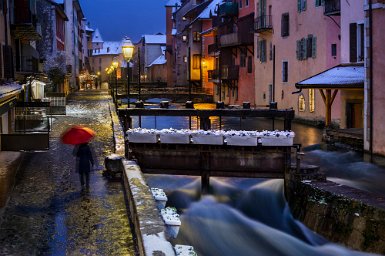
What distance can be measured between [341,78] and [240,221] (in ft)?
47.4

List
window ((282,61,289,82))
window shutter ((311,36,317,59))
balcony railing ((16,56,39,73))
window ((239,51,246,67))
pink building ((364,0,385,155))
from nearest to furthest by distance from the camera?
1. pink building ((364,0,385,155))
2. balcony railing ((16,56,39,73))
3. window shutter ((311,36,317,59))
4. window ((282,61,289,82))
5. window ((239,51,246,67))

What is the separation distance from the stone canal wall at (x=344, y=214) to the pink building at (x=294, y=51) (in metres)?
19.3

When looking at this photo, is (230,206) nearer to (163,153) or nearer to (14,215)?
(163,153)

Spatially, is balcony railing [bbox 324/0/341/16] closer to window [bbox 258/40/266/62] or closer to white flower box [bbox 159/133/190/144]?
window [bbox 258/40/266/62]

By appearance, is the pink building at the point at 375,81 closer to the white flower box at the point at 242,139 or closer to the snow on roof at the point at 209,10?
the white flower box at the point at 242,139

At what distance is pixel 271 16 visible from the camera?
47.7 metres

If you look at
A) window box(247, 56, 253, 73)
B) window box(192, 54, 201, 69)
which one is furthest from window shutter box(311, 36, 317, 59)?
window box(192, 54, 201, 69)

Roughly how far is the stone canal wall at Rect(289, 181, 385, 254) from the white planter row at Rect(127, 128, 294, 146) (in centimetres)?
200

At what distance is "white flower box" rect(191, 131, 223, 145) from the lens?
1903 cm

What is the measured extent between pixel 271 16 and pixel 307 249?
117 feet

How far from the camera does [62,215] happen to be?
1118cm

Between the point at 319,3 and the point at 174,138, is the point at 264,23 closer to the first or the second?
the point at 319,3

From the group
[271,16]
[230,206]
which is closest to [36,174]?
[230,206]

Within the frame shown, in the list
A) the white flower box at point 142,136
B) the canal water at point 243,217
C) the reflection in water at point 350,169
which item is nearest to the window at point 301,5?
the reflection in water at point 350,169
